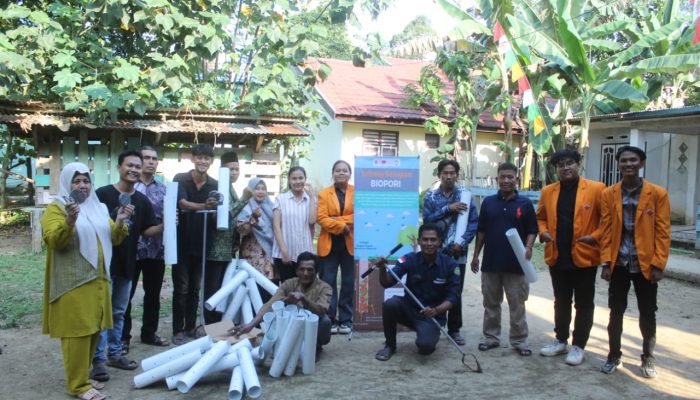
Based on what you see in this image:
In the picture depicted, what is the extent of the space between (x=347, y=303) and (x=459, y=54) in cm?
919

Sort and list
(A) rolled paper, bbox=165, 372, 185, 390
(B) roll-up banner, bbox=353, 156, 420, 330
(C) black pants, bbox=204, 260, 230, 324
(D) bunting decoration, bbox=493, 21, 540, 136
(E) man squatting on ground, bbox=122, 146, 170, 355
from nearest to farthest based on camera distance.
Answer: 1. (A) rolled paper, bbox=165, 372, 185, 390
2. (E) man squatting on ground, bbox=122, 146, 170, 355
3. (C) black pants, bbox=204, 260, 230, 324
4. (B) roll-up banner, bbox=353, 156, 420, 330
5. (D) bunting decoration, bbox=493, 21, 540, 136

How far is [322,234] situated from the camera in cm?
554

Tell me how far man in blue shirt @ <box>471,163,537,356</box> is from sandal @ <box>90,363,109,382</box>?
3073 millimetres

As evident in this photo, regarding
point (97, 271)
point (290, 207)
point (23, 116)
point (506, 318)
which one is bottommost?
point (506, 318)

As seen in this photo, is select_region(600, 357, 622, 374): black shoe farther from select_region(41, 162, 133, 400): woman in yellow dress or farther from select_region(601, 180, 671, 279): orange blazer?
select_region(41, 162, 133, 400): woman in yellow dress

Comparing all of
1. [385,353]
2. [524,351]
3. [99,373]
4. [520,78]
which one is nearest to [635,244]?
[524,351]

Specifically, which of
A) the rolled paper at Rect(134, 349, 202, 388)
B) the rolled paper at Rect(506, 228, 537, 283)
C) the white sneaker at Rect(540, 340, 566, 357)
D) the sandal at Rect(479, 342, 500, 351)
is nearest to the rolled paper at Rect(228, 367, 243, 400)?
the rolled paper at Rect(134, 349, 202, 388)

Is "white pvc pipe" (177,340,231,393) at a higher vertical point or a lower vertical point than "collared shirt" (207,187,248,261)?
lower

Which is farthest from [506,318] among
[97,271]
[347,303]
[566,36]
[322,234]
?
[566,36]

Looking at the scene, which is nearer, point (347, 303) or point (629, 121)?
point (347, 303)

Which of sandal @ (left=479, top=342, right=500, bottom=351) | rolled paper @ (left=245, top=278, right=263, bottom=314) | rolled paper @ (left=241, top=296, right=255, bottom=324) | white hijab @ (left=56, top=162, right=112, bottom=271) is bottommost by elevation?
sandal @ (left=479, top=342, right=500, bottom=351)

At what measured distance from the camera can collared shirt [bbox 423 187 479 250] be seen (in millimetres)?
5121

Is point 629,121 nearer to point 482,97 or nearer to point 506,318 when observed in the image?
point 482,97

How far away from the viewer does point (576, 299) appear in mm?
4684
